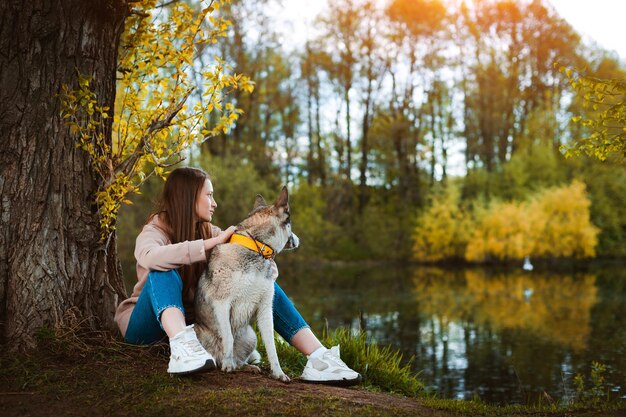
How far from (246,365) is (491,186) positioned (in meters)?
31.3

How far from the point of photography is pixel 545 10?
35.2 metres

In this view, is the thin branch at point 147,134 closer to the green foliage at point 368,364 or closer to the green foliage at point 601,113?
the green foliage at point 368,364

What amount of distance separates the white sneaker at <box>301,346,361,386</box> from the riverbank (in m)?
Result: 0.12

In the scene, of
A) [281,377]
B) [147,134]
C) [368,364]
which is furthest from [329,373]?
[147,134]

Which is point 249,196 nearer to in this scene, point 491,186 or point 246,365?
point 491,186

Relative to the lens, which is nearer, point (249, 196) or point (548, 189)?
point (249, 196)

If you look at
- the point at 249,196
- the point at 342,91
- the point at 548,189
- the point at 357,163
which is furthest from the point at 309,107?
the point at 548,189

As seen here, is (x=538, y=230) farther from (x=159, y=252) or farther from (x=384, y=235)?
(x=159, y=252)

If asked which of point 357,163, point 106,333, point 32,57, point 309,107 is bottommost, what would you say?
point 106,333

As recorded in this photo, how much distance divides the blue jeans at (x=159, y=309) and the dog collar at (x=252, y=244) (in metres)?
0.48

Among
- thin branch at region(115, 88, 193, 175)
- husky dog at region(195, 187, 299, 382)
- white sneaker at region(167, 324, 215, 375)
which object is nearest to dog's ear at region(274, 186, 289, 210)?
husky dog at region(195, 187, 299, 382)

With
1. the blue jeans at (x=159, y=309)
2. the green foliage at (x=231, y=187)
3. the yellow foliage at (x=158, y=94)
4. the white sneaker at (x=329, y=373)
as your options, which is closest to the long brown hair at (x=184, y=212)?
the blue jeans at (x=159, y=309)

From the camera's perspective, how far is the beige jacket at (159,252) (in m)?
4.35

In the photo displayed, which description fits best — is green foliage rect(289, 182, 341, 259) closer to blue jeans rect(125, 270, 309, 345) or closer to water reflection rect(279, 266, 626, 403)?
water reflection rect(279, 266, 626, 403)
